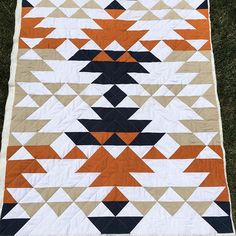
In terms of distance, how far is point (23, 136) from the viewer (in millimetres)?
1820

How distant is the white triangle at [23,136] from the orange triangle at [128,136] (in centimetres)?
40

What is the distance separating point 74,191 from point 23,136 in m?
0.35

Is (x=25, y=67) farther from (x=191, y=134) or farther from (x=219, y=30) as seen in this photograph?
(x=219, y=30)

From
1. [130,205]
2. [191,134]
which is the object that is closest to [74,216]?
[130,205]

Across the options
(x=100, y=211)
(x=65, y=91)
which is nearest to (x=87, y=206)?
(x=100, y=211)

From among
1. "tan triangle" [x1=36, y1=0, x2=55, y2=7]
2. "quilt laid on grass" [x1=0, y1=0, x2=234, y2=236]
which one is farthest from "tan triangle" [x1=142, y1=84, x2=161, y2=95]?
"tan triangle" [x1=36, y1=0, x2=55, y2=7]

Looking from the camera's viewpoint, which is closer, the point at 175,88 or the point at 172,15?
the point at 175,88

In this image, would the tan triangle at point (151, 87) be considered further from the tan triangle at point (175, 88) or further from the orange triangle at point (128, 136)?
the orange triangle at point (128, 136)

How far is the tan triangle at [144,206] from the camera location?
5.58 ft

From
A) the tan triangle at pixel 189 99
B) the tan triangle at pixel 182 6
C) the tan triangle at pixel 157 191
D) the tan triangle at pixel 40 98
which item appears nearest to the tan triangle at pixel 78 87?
the tan triangle at pixel 40 98

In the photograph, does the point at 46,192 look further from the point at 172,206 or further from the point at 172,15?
the point at 172,15

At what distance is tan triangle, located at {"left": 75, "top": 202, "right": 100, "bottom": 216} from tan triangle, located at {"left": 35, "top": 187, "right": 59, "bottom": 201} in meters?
0.12

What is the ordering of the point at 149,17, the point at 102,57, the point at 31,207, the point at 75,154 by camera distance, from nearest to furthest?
the point at 31,207
the point at 75,154
the point at 102,57
the point at 149,17

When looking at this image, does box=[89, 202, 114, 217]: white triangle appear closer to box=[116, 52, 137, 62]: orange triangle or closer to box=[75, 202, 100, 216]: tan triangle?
box=[75, 202, 100, 216]: tan triangle
